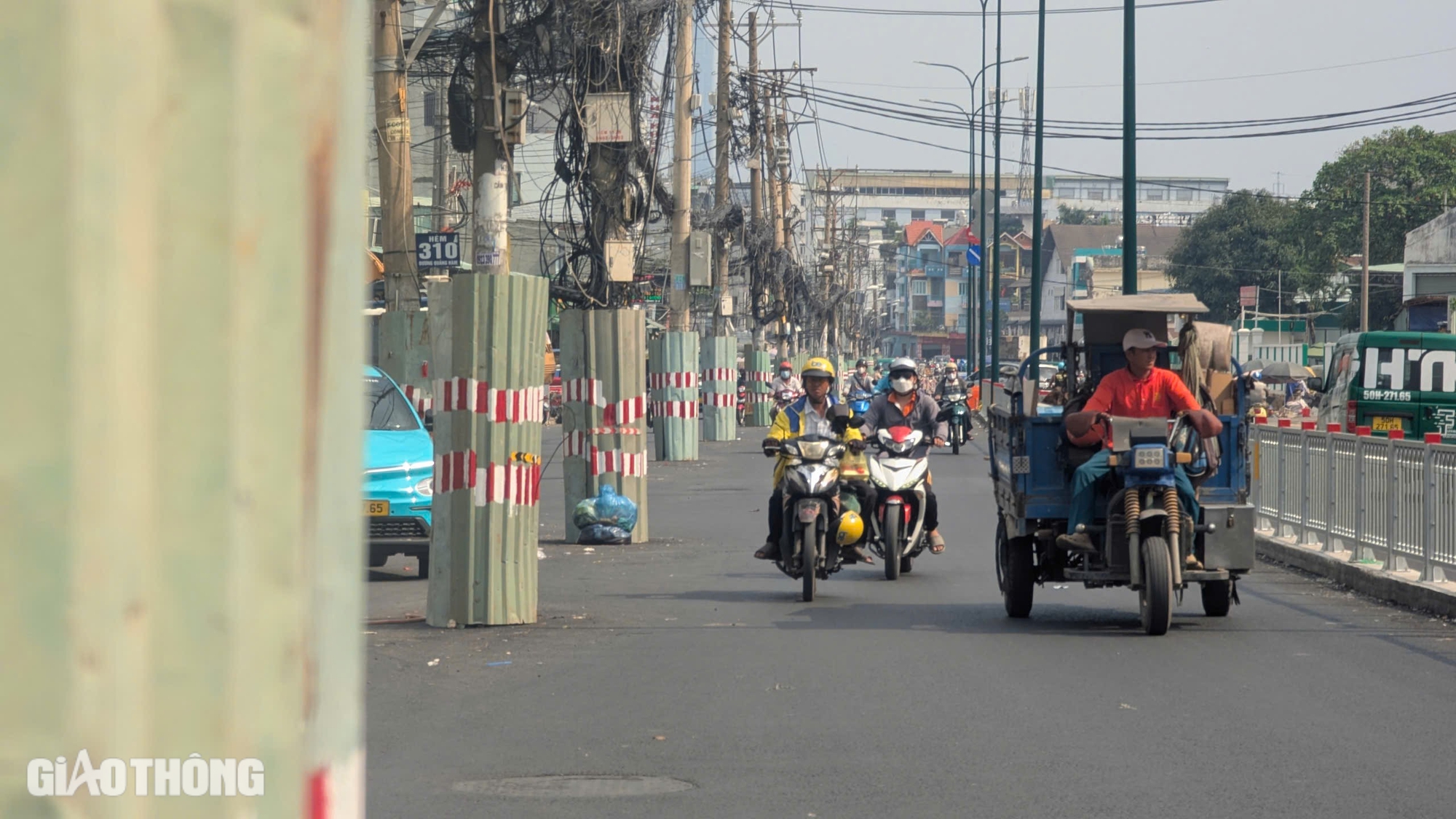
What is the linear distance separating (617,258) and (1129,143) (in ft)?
24.8

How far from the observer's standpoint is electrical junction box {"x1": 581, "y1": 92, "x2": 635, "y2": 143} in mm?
18109

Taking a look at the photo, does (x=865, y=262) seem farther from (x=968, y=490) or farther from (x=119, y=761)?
(x=119, y=761)

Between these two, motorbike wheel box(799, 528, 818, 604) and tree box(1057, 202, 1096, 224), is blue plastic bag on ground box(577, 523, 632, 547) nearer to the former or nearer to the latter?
motorbike wheel box(799, 528, 818, 604)

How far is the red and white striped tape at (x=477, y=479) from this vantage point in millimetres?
10375

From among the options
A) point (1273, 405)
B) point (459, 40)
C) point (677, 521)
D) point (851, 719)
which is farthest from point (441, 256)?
point (1273, 405)

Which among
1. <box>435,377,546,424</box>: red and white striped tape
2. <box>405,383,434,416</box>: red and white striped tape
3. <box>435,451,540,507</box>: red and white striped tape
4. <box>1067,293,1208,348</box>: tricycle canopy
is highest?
<box>1067,293,1208,348</box>: tricycle canopy

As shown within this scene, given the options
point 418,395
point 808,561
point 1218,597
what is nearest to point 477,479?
point 808,561

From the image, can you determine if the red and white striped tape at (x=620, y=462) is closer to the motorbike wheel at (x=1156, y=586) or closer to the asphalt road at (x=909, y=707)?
the asphalt road at (x=909, y=707)

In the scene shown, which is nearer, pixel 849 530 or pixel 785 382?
pixel 849 530

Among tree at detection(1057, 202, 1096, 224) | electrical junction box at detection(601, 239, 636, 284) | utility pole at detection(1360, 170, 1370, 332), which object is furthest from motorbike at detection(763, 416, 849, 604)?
tree at detection(1057, 202, 1096, 224)

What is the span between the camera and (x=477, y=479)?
1039 cm

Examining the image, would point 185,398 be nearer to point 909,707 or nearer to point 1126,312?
point 909,707

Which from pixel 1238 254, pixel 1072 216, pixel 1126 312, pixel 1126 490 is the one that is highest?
pixel 1072 216

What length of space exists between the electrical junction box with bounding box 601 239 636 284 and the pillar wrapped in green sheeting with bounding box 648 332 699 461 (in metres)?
10.3
